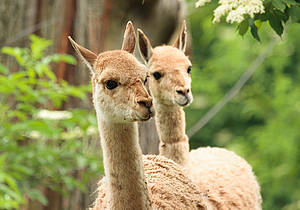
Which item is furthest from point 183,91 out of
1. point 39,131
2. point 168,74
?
point 39,131

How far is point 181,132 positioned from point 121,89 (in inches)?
61.6

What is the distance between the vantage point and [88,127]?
6160 millimetres

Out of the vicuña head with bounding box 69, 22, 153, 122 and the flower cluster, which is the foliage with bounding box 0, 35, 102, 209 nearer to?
the vicuña head with bounding box 69, 22, 153, 122

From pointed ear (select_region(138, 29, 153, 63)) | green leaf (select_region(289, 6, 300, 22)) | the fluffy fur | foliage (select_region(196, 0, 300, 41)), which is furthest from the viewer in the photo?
pointed ear (select_region(138, 29, 153, 63))

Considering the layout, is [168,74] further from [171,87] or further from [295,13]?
[295,13]

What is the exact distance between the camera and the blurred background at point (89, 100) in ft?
19.2

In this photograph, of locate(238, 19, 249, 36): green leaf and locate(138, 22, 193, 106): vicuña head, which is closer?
locate(238, 19, 249, 36): green leaf

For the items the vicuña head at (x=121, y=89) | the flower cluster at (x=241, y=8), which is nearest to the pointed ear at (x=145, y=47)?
the vicuña head at (x=121, y=89)

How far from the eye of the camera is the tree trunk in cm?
656

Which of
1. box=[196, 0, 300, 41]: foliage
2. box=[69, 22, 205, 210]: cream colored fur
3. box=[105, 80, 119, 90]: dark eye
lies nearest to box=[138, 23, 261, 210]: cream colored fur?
box=[69, 22, 205, 210]: cream colored fur

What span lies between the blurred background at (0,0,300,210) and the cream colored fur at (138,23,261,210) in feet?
1.71

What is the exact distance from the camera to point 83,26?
7379mm

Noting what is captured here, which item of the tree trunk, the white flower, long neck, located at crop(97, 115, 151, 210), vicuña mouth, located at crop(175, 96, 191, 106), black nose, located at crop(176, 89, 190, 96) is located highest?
the tree trunk

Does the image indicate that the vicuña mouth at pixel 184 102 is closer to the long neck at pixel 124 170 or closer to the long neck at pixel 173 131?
the long neck at pixel 173 131
